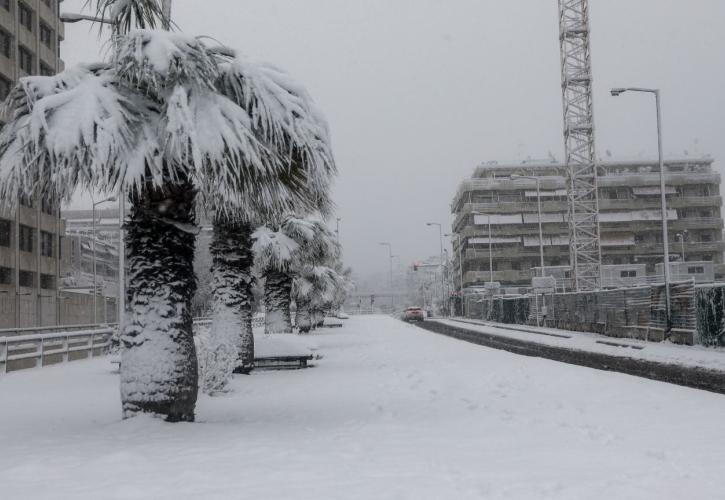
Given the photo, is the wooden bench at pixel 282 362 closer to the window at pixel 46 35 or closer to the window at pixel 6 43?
the window at pixel 6 43

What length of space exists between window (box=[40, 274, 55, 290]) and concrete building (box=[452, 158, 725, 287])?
65347 millimetres

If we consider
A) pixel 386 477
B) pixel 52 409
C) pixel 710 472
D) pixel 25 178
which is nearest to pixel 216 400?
pixel 52 409

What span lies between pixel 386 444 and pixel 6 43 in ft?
163

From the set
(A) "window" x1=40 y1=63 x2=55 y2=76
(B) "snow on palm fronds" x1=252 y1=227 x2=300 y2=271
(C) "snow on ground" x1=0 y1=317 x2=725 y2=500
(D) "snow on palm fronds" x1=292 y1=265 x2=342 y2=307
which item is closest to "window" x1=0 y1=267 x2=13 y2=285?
(A) "window" x1=40 y1=63 x2=55 y2=76

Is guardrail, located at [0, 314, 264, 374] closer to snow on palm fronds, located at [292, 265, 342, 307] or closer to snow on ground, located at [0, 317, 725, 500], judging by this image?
snow on ground, located at [0, 317, 725, 500]

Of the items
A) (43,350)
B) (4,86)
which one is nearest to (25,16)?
(4,86)

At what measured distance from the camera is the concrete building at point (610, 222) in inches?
4272

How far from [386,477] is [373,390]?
7.42 m

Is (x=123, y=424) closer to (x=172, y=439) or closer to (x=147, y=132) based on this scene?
(x=172, y=439)

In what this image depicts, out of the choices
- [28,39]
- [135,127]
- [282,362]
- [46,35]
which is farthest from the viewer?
[46,35]

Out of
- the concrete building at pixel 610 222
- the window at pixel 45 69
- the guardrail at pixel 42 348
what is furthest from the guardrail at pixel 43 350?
the concrete building at pixel 610 222

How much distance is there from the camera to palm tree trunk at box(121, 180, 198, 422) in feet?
30.7

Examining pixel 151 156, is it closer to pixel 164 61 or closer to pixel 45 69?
pixel 164 61

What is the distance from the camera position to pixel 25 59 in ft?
175
